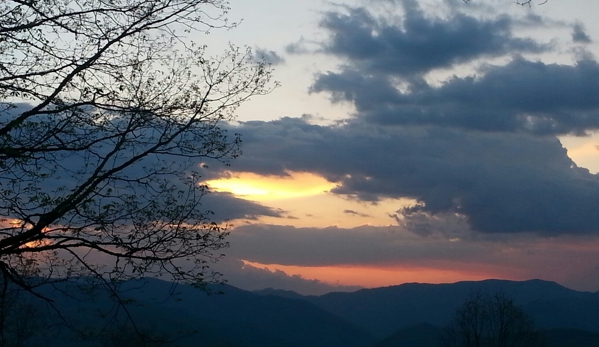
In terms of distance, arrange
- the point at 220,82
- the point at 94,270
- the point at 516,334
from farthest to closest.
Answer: the point at 516,334 < the point at 220,82 < the point at 94,270

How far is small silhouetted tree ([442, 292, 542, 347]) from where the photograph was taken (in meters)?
88.4

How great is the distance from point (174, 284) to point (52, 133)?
440 centimetres

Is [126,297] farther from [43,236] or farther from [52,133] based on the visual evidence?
[52,133]

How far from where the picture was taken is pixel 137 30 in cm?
1493

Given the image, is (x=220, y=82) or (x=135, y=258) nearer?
(x=135, y=258)

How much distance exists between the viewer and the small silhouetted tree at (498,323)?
8838cm

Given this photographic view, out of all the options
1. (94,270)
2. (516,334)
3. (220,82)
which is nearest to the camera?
(94,270)

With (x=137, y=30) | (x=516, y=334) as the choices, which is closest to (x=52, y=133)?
(x=137, y=30)

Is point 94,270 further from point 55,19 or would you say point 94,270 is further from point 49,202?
point 55,19


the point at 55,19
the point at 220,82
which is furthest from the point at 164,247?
the point at 55,19

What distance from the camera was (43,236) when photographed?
13328 millimetres

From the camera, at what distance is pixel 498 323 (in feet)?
309

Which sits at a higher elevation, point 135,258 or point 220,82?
point 220,82

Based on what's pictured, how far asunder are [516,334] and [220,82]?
3331 inches
